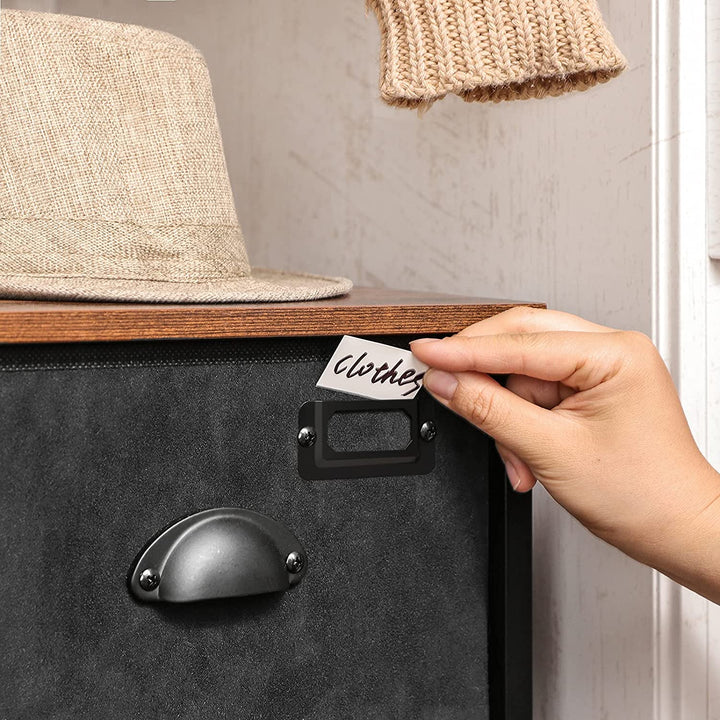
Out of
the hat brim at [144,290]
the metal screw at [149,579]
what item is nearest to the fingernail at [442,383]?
the hat brim at [144,290]

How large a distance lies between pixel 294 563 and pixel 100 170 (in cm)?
31

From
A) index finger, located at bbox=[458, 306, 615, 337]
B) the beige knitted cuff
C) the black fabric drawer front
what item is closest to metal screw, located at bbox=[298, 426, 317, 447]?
the black fabric drawer front

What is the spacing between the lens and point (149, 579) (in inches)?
24.2

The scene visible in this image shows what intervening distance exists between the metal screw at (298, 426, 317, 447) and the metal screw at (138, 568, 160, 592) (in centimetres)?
13

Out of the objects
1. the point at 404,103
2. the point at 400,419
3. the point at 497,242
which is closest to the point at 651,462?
the point at 400,419

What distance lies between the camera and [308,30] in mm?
1298

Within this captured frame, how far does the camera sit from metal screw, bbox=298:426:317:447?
0.66 meters

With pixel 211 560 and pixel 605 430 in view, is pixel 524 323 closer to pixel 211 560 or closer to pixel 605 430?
pixel 605 430

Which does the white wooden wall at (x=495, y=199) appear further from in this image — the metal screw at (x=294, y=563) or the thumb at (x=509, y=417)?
the metal screw at (x=294, y=563)

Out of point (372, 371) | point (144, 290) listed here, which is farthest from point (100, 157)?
point (372, 371)

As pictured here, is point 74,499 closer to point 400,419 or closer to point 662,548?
point 400,419

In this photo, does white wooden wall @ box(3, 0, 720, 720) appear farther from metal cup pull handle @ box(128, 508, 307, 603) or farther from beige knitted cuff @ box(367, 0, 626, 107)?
metal cup pull handle @ box(128, 508, 307, 603)

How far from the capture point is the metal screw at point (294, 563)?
0.66 meters

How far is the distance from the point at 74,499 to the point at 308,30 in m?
0.88
